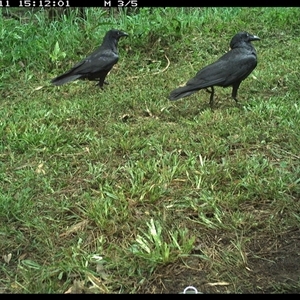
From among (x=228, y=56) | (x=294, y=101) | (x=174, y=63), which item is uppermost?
(x=228, y=56)

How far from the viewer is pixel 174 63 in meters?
6.83

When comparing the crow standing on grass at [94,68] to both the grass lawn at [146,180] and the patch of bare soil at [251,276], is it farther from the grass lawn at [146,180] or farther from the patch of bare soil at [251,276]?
the patch of bare soil at [251,276]

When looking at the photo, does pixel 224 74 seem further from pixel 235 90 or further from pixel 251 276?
Answer: pixel 251 276

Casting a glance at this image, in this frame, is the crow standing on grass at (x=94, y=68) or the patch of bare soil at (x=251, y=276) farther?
the crow standing on grass at (x=94, y=68)

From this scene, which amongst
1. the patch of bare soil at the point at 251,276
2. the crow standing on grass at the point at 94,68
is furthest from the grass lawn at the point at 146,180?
the crow standing on grass at the point at 94,68

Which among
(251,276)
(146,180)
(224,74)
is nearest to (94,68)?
(224,74)

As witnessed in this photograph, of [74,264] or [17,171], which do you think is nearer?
[74,264]

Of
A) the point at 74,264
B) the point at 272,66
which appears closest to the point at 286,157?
the point at 74,264

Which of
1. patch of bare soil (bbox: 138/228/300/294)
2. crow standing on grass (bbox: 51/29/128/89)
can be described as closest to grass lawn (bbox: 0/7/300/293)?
patch of bare soil (bbox: 138/228/300/294)

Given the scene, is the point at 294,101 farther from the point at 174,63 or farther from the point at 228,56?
the point at 174,63

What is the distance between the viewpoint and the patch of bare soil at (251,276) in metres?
2.53

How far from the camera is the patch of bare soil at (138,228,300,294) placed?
8.30 feet

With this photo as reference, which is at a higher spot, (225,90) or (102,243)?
(102,243)

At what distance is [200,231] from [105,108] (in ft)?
8.04
